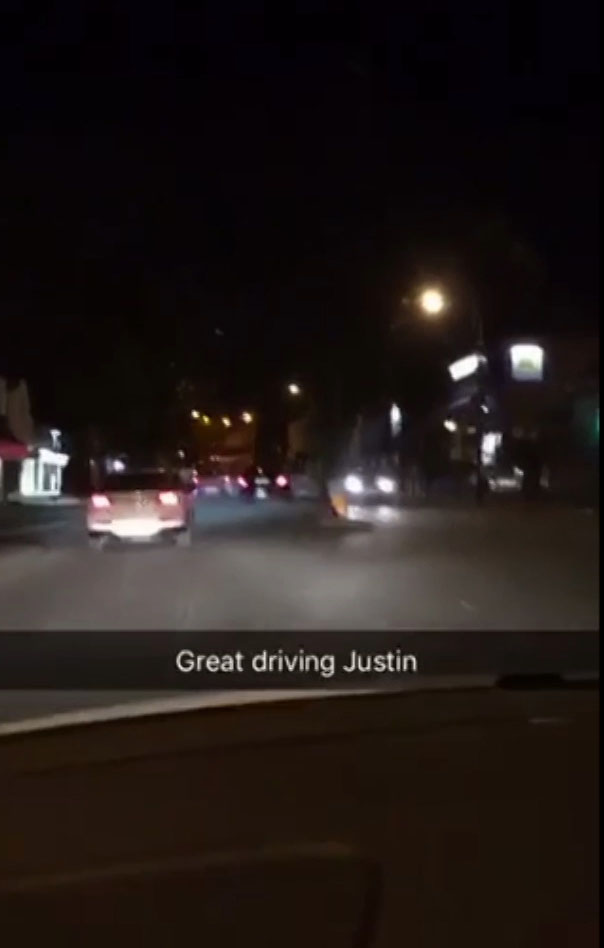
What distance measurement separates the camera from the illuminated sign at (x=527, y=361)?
26663 mm

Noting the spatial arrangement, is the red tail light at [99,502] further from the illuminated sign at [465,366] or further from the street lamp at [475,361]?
the illuminated sign at [465,366]

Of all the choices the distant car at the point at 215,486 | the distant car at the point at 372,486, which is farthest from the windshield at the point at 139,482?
the distant car at the point at 215,486

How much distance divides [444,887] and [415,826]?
9cm

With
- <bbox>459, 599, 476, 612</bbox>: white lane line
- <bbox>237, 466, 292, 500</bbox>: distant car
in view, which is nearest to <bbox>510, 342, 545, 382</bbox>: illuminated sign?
<bbox>237, 466, 292, 500</bbox>: distant car

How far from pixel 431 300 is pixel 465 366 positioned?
904cm

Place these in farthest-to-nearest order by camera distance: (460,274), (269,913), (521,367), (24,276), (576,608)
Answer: (521,367), (460,274), (24,276), (576,608), (269,913)

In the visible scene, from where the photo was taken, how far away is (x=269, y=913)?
2.22 meters

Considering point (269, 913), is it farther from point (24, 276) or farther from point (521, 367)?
point (521, 367)

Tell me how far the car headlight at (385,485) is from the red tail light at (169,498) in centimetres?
677

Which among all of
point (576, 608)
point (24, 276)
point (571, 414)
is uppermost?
point (24, 276)

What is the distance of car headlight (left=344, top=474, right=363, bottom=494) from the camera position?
95.2 ft

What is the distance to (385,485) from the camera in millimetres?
27750

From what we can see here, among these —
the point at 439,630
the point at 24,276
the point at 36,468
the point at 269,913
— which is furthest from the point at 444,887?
the point at 36,468

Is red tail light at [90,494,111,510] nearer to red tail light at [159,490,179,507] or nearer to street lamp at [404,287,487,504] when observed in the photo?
red tail light at [159,490,179,507]
